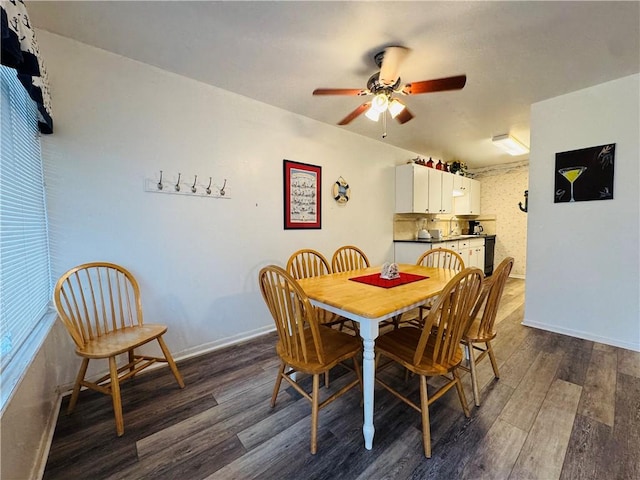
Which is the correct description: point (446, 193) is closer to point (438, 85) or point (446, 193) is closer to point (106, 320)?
point (438, 85)

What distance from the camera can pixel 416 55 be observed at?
1.86 meters

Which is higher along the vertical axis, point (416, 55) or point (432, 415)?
point (416, 55)

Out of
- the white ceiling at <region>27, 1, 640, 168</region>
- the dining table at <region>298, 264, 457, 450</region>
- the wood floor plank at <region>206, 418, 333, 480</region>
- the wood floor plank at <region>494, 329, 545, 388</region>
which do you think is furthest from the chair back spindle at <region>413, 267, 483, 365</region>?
the white ceiling at <region>27, 1, 640, 168</region>

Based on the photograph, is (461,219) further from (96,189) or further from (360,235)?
(96,189)

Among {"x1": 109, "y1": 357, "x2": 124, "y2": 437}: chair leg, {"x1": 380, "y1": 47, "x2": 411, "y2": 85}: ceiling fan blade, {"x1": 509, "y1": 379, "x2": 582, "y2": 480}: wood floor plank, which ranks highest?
{"x1": 380, "y1": 47, "x2": 411, "y2": 85}: ceiling fan blade

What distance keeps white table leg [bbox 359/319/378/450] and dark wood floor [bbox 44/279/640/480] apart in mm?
95

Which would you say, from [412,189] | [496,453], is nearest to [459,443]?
[496,453]

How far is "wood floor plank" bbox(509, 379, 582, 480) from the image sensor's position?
1171mm

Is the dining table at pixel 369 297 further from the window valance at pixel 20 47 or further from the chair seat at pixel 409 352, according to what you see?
the window valance at pixel 20 47

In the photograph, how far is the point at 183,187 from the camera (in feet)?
7.08

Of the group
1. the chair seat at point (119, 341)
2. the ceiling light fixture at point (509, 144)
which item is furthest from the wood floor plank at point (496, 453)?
the ceiling light fixture at point (509, 144)

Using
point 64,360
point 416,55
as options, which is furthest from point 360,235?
point 64,360

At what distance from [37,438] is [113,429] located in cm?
31

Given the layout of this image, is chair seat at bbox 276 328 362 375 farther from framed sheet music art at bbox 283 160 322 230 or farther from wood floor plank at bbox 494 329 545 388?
framed sheet music art at bbox 283 160 322 230
